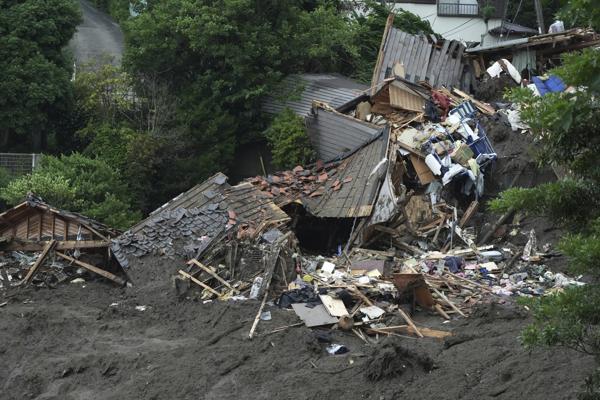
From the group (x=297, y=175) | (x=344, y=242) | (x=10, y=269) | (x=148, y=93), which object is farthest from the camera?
(x=148, y=93)

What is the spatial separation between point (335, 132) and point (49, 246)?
8.72 meters

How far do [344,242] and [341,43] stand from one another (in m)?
9.41

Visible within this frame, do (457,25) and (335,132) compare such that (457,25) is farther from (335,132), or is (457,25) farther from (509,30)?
(335,132)

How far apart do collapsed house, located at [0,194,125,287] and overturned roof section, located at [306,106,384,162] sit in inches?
265

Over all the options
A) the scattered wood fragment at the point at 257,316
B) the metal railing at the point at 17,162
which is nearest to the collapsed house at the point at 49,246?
the scattered wood fragment at the point at 257,316

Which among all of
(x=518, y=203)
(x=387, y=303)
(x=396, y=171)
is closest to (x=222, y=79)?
(x=396, y=171)

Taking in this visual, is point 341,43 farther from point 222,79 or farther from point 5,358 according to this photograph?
point 5,358

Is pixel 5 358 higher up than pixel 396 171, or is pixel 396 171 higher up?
pixel 396 171

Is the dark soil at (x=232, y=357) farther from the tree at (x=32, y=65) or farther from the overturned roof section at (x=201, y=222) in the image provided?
the tree at (x=32, y=65)

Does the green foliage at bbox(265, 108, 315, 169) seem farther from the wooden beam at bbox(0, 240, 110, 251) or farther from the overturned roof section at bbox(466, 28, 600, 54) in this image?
the overturned roof section at bbox(466, 28, 600, 54)

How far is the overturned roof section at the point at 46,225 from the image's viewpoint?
18.5 metres

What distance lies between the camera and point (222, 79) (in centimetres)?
2598

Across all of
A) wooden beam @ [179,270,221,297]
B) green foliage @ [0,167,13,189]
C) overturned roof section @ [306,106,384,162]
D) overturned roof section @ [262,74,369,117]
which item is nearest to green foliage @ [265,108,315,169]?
overturned roof section @ [306,106,384,162]

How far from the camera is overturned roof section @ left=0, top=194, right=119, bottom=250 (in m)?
18.5
